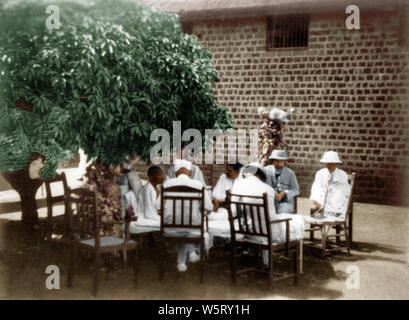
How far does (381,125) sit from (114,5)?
310 inches

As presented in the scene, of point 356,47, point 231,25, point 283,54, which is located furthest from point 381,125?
point 231,25

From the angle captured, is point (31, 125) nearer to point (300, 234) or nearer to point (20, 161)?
point (20, 161)

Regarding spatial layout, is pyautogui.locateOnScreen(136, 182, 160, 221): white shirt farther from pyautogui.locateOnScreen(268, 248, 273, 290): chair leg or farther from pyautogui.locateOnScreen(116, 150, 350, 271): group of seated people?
pyautogui.locateOnScreen(268, 248, 273, 290): chair leg

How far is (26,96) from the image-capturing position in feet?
17.1

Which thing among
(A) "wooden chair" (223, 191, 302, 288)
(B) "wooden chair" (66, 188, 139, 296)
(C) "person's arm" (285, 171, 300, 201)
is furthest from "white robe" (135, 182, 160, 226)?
(C) "person's arm" (285, 171, 300, 201)

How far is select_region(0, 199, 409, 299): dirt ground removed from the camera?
16.3ft

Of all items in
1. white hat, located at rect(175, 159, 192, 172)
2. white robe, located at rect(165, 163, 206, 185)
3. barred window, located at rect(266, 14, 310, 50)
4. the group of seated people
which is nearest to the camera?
the group of seated people

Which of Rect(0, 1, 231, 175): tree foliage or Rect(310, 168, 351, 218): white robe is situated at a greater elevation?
Rect(0, 1, 231, 175): tree foliage

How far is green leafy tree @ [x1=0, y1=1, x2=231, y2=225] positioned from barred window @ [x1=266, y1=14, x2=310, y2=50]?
6.66m

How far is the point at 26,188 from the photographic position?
25.1 ft

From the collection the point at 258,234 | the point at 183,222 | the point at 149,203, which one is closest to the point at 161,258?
the point at 183,222

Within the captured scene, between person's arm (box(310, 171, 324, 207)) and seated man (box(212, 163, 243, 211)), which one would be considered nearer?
seated man (box(212, 163, 243, 211))

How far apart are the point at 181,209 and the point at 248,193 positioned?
2.59 feet

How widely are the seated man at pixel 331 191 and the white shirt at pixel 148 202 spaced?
7.73ft
